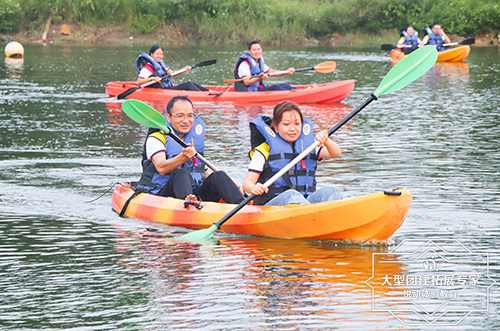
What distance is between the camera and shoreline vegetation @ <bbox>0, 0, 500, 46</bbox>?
3347cm

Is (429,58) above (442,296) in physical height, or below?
above

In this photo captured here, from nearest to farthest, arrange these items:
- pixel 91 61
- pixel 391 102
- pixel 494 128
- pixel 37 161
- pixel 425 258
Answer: pixel 425 258 → pixel 37 161 → pixel 494 128 → pixel 391 102 → pixel 91 61

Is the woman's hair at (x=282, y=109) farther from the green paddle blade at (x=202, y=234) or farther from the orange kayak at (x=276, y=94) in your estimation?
the orange kayak at (x=276, y=94)

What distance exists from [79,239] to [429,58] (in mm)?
3114

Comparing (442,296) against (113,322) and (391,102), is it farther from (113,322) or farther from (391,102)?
(391,102)

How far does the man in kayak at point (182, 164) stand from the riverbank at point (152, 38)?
88.0 ft

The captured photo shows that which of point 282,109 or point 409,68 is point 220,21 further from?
point 282,109

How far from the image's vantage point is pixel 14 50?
25.9 m

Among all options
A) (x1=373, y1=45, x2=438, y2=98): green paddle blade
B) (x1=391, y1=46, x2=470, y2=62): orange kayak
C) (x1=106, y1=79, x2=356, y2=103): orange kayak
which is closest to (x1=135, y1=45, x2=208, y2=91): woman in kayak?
(x1=106, y1=79, x2=356, y2=103): orange kayak

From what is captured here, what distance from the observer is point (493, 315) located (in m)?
4.37

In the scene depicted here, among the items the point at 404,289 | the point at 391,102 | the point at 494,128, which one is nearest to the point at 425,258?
the point at 404,289

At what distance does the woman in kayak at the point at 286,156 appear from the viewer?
6.06 meters

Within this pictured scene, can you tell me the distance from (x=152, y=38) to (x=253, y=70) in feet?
68.1

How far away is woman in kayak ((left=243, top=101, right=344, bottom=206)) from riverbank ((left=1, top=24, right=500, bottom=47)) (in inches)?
1081
